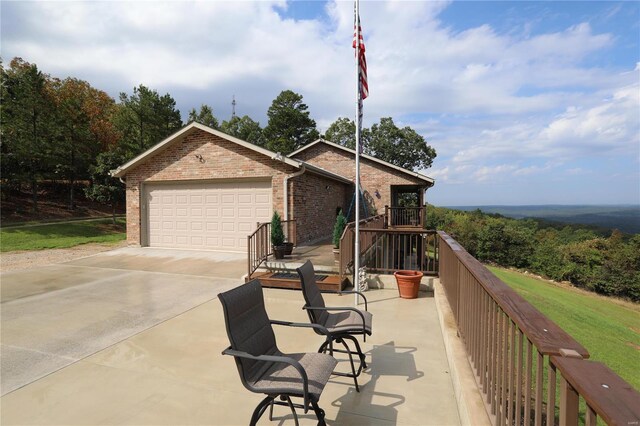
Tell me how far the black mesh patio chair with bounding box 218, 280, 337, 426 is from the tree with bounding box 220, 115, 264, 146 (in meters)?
42.3

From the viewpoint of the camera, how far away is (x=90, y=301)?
6156mm

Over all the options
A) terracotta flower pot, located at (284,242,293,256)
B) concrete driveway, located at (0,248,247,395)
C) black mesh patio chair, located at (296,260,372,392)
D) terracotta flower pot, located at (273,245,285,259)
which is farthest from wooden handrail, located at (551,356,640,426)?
terracotta flower pot, located at (284,242,293,256)

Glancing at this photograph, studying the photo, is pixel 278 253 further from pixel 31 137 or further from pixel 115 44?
pixel 31 137

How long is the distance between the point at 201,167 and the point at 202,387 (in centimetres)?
947

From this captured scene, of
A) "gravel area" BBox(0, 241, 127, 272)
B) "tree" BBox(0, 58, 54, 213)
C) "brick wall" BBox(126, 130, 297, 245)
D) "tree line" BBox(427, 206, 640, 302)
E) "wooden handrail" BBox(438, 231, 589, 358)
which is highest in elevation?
"tree" BBox(0, 58, 54, 213)

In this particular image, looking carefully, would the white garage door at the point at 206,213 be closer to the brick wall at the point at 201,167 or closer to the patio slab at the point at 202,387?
the brick wall at the point at 201,167

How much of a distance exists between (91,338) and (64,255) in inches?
368

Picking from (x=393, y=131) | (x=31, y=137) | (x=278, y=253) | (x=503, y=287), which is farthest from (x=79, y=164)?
(x=393, y=131)

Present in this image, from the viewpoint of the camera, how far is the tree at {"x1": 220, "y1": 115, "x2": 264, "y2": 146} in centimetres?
4378

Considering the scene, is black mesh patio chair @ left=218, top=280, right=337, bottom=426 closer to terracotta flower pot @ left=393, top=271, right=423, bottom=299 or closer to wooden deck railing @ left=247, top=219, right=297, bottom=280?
terracotta flower pot @ left=393, top=271, right=423, bottom=299

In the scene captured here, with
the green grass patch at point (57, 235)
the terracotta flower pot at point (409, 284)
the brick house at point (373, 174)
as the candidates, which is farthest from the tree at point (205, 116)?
the terracotta flower pot at point (409, 284)

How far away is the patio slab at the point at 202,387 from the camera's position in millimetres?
2803

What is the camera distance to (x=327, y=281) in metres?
6.95

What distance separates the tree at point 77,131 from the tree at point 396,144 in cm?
3078
